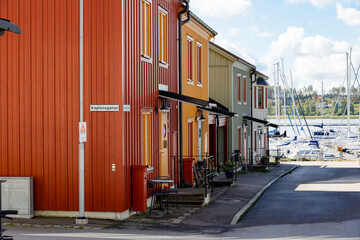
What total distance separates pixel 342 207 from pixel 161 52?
7.26 metres

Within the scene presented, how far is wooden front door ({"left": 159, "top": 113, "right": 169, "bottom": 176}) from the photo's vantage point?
18531 mm

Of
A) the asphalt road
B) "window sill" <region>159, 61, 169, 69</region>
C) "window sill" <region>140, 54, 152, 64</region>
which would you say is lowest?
the asphalt road

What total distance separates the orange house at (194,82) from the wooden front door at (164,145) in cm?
190

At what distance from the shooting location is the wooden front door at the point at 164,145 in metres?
18.5

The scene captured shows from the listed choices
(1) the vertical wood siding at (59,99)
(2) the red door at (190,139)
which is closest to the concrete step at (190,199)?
(1) the vertical wood siding at (59,99)

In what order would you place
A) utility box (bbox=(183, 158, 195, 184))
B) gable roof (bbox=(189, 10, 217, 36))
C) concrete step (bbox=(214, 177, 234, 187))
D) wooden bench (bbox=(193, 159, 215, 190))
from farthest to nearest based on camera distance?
concrete step (bbox=(214, 177, 234, 187)) < gable roof (bbox=(189, 10, 217, 36)) < utility box (bbox=(183, 158, 195, 184)) < wooden bench (bbox=(193, 159, 215, 190))

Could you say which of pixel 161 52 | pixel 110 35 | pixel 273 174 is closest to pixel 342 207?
pixel 161 52

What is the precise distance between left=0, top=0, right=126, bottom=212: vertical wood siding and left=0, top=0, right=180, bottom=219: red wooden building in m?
0.02

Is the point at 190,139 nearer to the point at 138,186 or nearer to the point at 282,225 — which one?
the point at 138,186

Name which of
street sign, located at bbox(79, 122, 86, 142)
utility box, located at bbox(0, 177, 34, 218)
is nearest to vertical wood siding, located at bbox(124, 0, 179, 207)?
street sign, located at bbox(79, 122, 86, 142)

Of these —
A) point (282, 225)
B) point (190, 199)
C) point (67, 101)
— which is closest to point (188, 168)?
point (190, 199)

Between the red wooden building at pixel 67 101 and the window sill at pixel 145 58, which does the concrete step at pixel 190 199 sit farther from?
the window sill at pixel 145 58

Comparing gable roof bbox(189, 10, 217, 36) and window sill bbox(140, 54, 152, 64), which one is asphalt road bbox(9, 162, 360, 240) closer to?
window sill bbox(140, 54, 152, 64)

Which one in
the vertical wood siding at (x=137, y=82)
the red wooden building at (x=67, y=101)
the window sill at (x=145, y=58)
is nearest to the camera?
the red wooden building at (x=67, y=101)
